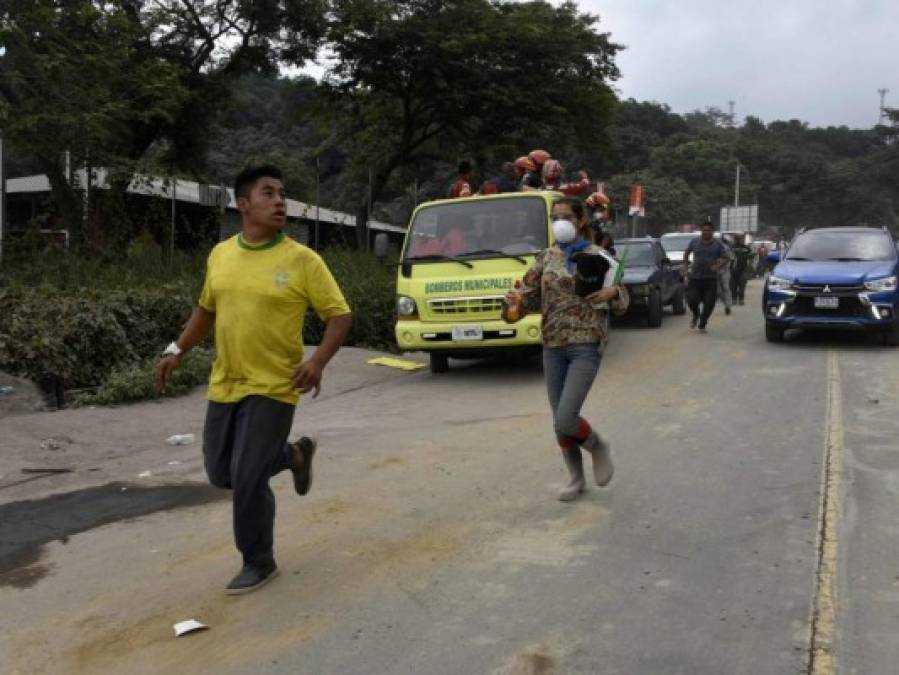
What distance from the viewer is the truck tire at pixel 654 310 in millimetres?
14992

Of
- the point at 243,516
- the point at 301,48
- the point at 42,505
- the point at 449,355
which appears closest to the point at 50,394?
the point at 42,505

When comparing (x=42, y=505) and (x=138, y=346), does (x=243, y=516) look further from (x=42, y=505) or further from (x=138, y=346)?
(x=138, y=346)

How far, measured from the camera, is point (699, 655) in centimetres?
328

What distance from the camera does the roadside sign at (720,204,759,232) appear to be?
5228 cm

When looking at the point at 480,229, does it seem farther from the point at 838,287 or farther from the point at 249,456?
the point at 249,456

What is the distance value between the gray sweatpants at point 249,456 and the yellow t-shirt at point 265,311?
0.06m

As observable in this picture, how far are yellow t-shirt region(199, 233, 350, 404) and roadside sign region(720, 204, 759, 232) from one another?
51.6 meters

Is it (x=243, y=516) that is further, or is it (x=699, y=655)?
(x=243, y=516)

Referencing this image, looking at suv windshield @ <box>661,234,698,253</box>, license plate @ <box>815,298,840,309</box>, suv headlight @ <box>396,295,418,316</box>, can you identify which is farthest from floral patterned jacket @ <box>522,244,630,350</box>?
suv windshield @ <box>661,234,698,253</box>

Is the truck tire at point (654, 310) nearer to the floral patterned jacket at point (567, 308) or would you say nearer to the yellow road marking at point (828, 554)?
the yellow road marking at point (828, 554)

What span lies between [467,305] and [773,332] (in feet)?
17.7

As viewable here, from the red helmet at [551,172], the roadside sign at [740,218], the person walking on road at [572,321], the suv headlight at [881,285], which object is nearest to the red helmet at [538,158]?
the red helmet at [551,172]

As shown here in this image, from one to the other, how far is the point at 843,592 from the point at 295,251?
2.85 m

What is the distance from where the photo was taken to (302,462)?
4.29 metres
